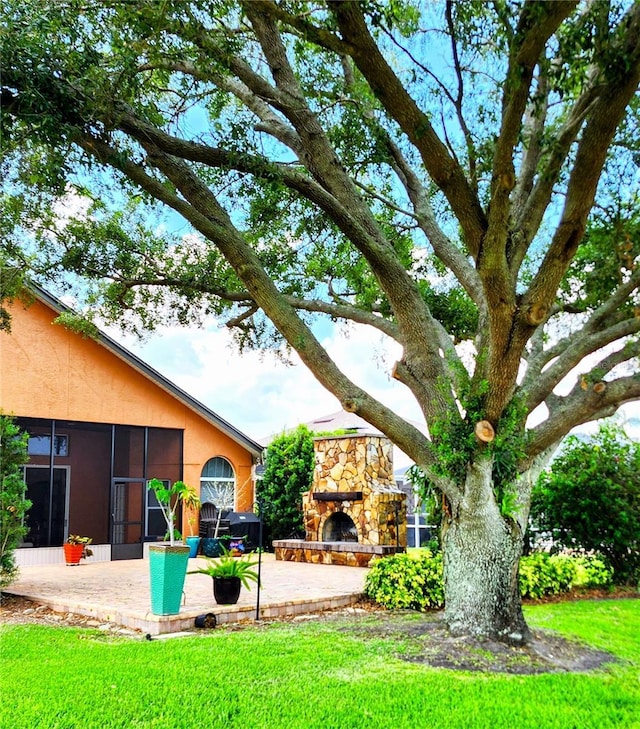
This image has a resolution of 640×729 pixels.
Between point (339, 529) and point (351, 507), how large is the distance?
1212 mm

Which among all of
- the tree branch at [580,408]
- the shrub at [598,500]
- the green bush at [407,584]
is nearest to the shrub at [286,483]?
the shrub at [598,500]

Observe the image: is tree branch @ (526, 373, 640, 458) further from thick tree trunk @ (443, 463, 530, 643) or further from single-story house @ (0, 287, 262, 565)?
single-story house @ (0, 287, 262, 565)

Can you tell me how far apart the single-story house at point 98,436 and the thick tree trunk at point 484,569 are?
10.7m

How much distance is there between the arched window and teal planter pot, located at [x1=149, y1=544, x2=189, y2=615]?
32.5ft

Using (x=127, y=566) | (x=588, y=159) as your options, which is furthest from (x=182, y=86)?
(x=127, y=566)

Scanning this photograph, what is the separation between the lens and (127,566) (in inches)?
550

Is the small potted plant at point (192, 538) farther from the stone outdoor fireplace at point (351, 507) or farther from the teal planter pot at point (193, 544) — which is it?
the stone outdoor fireplace at point (351, 507)

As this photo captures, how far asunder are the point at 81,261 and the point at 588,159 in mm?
7834

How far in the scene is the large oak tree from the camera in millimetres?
5582

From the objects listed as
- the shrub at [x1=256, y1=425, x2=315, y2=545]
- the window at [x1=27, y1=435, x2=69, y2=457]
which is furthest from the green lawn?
the shrub at [x1=256, y1=425, x2=315, y2=545]

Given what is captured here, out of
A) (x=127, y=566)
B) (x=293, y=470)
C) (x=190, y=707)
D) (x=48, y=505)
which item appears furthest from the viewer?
(x=293, y=470)

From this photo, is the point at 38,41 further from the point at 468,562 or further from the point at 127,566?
the point at 127,566

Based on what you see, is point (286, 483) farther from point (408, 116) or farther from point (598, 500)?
point (408, 116)

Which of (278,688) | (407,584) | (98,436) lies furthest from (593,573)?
(98,436)
